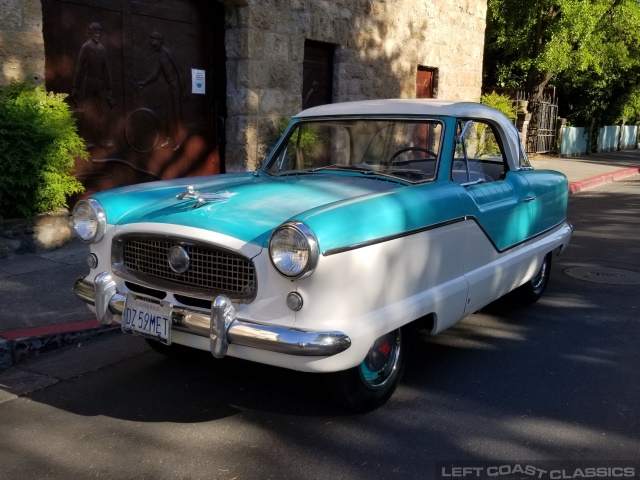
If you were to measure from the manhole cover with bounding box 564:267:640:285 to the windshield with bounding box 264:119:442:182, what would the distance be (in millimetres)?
2996

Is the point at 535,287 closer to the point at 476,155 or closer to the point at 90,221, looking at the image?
the point at 476,155

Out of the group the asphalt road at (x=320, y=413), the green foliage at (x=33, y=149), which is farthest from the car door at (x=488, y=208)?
the green foliage at (x=33, y=149)

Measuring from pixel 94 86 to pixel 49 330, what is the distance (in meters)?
4.22

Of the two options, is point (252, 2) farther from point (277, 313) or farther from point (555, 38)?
point (555, 38)

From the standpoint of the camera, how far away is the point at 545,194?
5.33 meters

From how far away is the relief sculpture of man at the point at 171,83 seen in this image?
8.66m

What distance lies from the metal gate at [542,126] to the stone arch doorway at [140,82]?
15025 mm

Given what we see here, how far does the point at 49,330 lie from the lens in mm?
4562

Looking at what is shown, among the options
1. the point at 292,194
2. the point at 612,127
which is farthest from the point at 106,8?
the point at 612,127

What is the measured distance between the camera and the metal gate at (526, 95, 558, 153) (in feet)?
72.3

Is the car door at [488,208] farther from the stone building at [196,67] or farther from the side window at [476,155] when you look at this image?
the stone building at [196,67]

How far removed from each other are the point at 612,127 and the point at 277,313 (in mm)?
29365

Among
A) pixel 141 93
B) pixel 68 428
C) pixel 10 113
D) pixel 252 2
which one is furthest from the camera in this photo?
pixel 252 2

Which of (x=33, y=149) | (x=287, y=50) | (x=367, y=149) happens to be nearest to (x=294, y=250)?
(x=367, y=149)
